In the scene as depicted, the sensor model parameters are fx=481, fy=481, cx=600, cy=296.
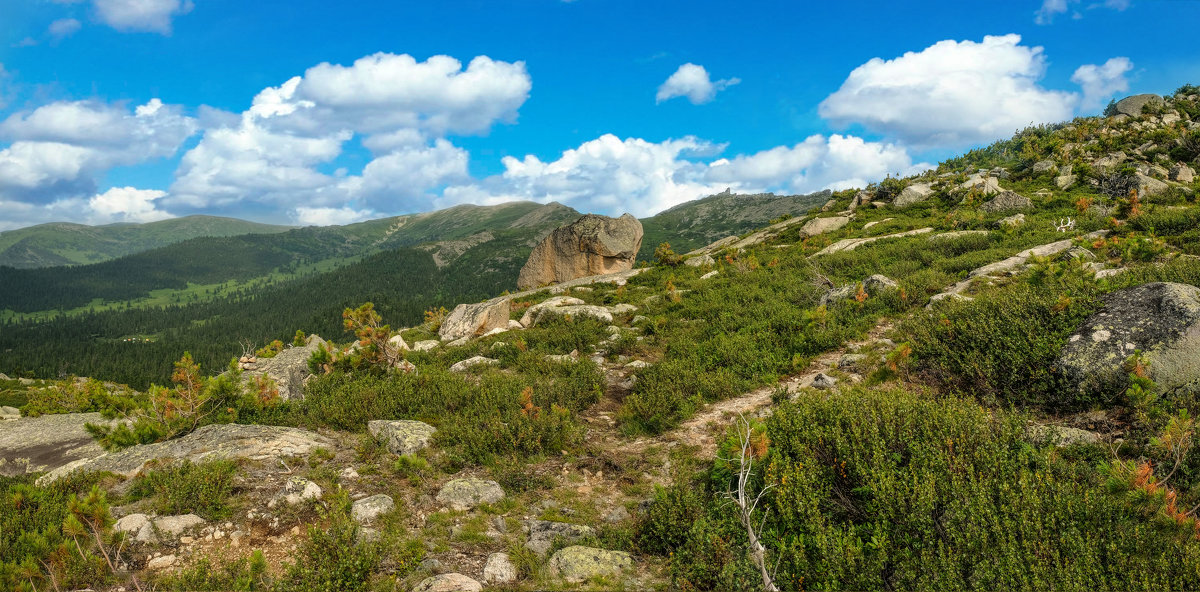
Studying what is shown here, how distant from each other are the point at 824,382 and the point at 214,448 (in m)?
10.6

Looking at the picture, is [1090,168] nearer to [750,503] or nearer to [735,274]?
[735,274]

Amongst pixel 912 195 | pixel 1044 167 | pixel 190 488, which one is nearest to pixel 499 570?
pixel 190 488

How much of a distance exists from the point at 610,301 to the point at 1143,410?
727 inches

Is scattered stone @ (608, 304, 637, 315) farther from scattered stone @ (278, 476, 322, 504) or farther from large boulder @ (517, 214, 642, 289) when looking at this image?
large boulder @ (517, 214, 642, 289)

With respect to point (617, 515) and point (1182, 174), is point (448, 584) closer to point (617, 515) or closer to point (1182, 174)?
point (617, 515)

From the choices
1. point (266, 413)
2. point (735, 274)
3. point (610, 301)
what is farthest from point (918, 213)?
point (266, 413)

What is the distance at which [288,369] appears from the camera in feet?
54.3

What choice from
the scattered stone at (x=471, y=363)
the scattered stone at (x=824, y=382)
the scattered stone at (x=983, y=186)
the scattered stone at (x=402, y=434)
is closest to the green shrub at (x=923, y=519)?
the scattered stone at (x=824, y=382)

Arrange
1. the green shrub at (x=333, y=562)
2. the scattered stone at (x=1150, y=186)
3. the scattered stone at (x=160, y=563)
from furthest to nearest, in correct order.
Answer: the scattered stone at (x=1150, y=186), the scattered stone at (x=160, y=563), the green shrub at (x=333, y=562)

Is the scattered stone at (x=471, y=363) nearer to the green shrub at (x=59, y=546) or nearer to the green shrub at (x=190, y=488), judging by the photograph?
the green shrub at (x=190, y=488)

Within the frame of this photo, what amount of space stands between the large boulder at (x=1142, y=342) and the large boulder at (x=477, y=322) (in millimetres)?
18843

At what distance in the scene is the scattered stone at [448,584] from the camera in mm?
4980

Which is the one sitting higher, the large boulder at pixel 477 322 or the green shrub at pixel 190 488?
the large boulder at pixel 477 322

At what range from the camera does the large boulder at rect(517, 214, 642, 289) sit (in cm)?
3850
